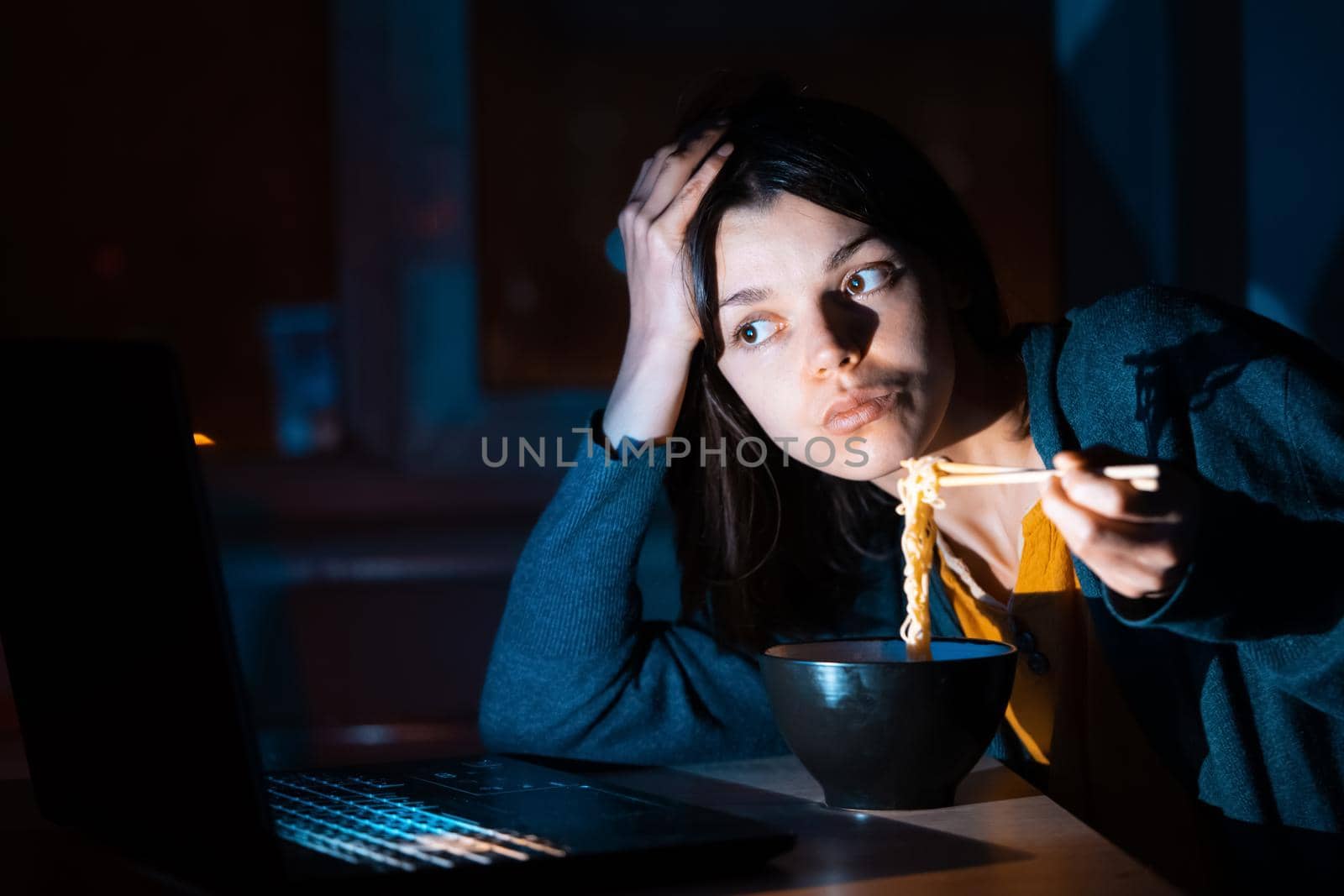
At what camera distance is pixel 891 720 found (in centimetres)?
84

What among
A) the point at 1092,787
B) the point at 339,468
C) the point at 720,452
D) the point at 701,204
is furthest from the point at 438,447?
the point at 1092,787

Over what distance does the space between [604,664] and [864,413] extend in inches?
14.3

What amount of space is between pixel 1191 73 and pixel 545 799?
1604mm

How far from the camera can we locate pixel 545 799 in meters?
0.86

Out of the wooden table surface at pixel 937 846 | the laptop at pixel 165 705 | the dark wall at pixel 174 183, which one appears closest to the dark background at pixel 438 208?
the dark wall at pixel 174 183

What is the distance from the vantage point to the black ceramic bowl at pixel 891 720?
33.1 inches

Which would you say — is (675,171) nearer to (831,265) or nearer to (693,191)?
(693,191)

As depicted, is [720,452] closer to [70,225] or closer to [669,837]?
[669,837]

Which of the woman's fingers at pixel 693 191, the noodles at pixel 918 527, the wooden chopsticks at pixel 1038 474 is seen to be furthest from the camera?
the woman's fingers at pixel 693 191

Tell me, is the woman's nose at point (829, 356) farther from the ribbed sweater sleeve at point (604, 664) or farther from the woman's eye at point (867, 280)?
the ribbed sweater sleeve at point (604, 664)

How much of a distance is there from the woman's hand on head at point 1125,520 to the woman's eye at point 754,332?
0.48m

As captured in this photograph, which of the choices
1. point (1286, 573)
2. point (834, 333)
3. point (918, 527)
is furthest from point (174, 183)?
point (1286, 573)

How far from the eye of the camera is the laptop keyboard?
2.30 feet

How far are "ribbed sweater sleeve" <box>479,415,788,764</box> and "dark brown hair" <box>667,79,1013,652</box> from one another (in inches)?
3.7
